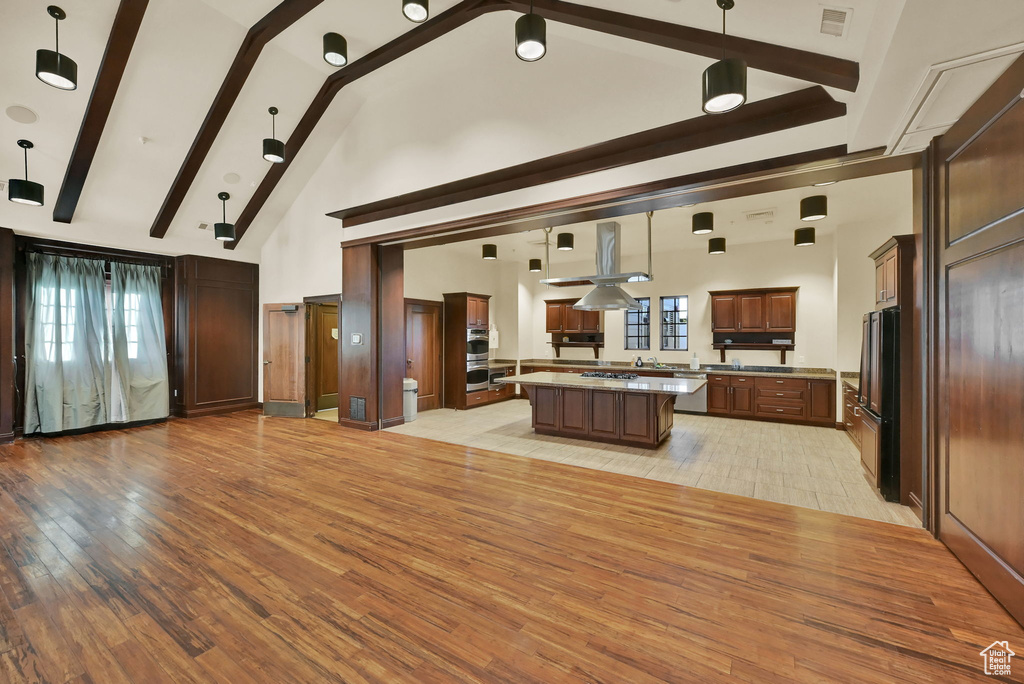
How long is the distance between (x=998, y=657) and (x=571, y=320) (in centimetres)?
792

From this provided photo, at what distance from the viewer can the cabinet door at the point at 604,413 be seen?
17.8 feet

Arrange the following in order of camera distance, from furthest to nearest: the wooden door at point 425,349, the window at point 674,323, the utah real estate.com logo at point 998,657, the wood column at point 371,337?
the window at point 674,323 < the wooden door at point 425,349 < the wood column at point 371,337 < the utah real estate.com logo at point 998,657

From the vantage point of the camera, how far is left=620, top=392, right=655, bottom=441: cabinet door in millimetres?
5188

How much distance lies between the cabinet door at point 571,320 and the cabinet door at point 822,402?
4.41m

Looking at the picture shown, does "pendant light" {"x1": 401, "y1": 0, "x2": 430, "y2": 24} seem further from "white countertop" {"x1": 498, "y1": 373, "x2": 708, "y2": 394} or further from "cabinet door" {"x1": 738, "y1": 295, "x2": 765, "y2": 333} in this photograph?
"cabinet door" {"x1": 738, "y1": 295, "x2": 765, "y2": 333}

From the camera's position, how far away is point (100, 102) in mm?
4664

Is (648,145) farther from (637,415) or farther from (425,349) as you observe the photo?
(425,349)

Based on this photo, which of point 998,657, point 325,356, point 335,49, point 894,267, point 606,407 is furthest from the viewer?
point 325,356

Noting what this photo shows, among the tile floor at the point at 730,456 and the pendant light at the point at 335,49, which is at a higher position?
Result: the pendant light at the point at 335,49

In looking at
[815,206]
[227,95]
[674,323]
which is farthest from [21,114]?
[674,323]

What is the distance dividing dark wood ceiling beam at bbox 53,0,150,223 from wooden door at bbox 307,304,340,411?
133 inches

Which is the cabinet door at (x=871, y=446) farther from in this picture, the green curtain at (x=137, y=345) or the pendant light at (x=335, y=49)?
the green curtain at (x=137, y=345)

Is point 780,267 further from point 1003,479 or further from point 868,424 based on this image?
point 1003,479

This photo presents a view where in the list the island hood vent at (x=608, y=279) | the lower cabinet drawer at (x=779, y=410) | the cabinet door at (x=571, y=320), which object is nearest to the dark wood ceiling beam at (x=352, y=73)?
the island hood vent at (x=608, y=279)
